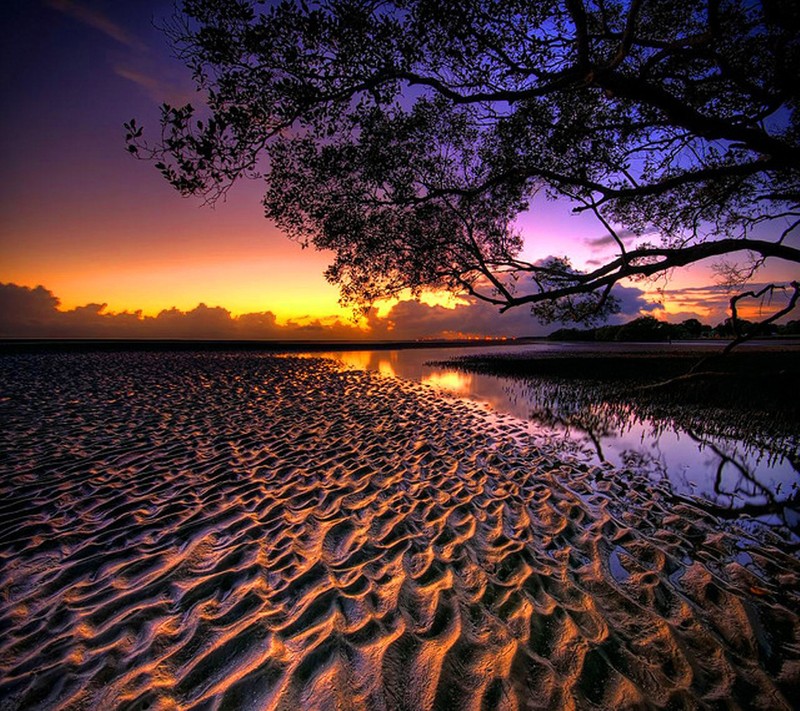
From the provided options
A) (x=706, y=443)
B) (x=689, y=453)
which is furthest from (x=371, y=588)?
(x=706, y=443)

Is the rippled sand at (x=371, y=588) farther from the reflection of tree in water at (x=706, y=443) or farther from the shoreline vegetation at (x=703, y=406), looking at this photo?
the shoreline vegetation at (x=703, y=406)

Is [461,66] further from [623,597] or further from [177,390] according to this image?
[177,390]

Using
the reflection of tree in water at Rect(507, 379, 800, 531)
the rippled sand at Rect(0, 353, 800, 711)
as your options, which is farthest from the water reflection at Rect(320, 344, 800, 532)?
the rippled sand at Rect(0, 353, 800, 711)

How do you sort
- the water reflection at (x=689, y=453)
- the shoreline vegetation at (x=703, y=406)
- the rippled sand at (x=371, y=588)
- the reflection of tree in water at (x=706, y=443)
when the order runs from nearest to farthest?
1. the rippled sand at (x=371, y=588)
2. the reflection of tree in water at (x=706, y=443)
3. the water reflection at (x=689, y=453)
4. the shoreline vegetation at (x=703, y=406)

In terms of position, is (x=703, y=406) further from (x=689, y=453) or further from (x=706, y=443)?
(x=689, y=453)

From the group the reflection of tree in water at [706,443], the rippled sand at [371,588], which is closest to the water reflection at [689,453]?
the reflection of tree in water at [706,443]

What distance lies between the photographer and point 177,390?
718 inches

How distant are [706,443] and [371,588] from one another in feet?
40.9

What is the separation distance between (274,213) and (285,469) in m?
7.48

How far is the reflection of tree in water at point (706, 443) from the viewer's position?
7164 millimetres

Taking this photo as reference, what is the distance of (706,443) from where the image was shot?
11.3 m

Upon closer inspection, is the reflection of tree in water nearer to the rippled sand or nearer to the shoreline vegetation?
the shoreline vegetation

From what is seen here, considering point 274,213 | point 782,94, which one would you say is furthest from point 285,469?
point 782,94

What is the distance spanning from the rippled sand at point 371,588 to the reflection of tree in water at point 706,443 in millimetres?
1154
